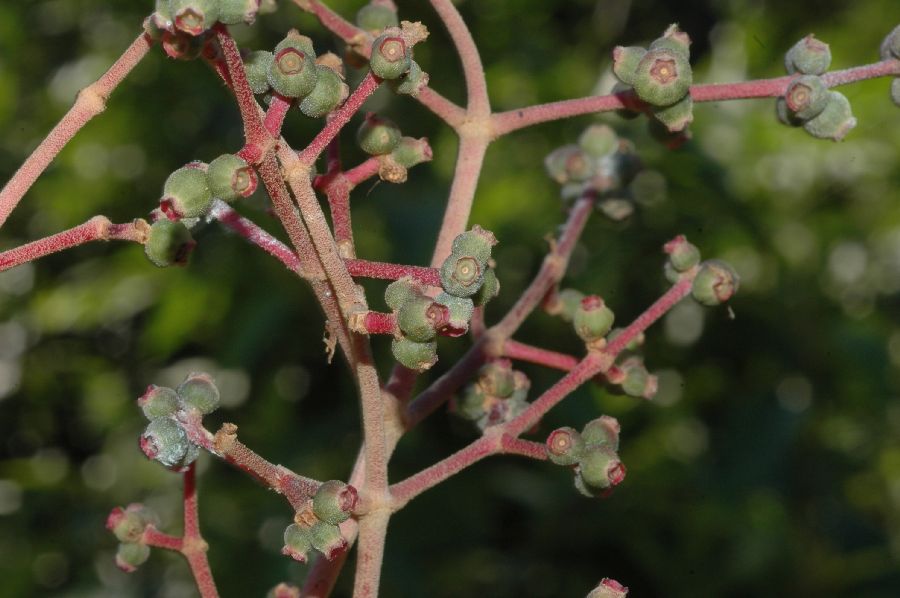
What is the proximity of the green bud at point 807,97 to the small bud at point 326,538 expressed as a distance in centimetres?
79

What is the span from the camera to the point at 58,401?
3928 mm

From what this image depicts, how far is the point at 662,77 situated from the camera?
1.48m

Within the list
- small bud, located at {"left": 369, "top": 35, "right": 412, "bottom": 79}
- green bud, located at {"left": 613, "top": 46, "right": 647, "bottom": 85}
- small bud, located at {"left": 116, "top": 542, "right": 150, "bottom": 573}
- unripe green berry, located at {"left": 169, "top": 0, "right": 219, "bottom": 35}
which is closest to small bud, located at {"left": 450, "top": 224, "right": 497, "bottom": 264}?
small bud, located at {"left": 369, "top": 35, "right": 412, "bottom": 79}

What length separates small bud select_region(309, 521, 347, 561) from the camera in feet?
4.20

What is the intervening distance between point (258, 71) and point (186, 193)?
7.3 inches

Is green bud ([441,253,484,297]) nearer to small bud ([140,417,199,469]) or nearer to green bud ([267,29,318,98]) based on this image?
green bud ([267,29,318,98])

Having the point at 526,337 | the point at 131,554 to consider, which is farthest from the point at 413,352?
the point at 526,337

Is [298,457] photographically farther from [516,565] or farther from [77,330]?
[77,330]

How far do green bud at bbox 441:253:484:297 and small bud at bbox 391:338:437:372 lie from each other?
6 centimetres

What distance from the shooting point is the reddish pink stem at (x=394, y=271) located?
1.24 metres

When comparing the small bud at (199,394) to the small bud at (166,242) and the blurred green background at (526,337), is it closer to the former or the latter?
the small bud at (166,242)

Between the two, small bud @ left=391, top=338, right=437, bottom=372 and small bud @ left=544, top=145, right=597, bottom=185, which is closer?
small bud @ left=391, top=338, right=437, bottom=372

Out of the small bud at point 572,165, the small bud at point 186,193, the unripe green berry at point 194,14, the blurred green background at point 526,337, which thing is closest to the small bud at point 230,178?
the small bud at point 186,193

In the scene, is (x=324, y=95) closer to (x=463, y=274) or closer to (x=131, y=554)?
(x=463, y=274)
